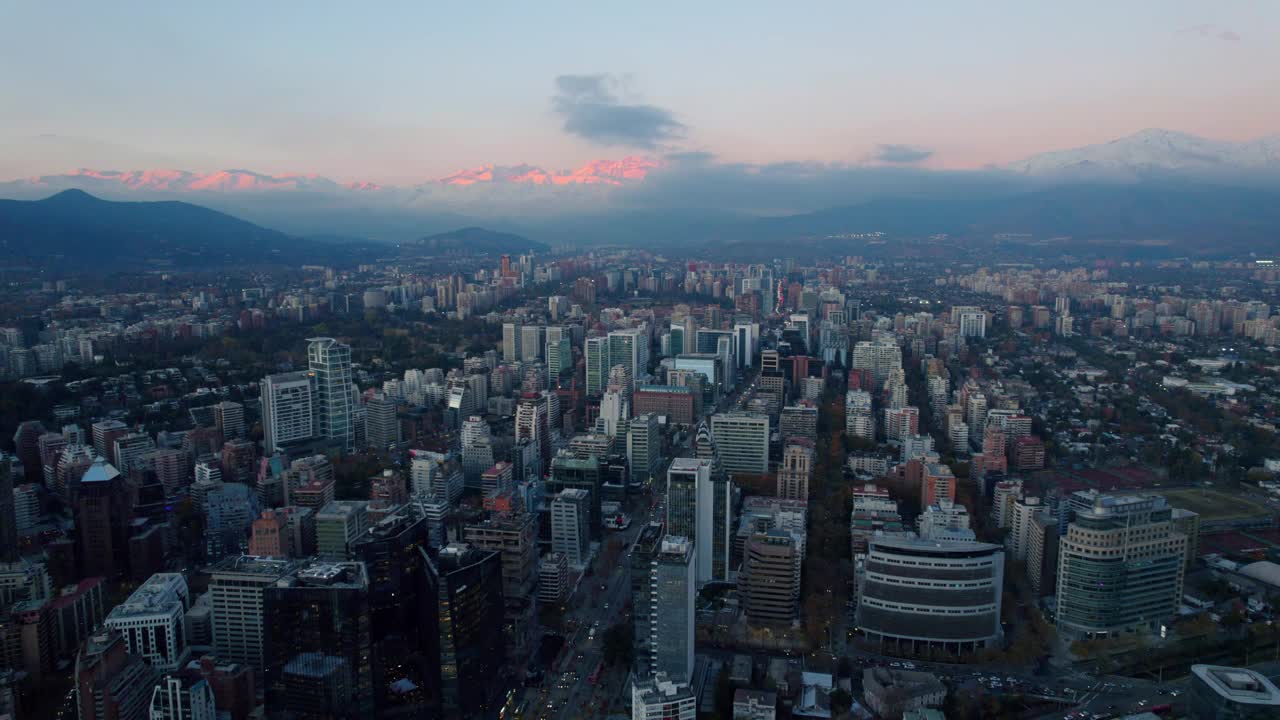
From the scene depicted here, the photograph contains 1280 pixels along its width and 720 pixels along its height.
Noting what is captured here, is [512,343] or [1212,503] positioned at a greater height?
[512,343]

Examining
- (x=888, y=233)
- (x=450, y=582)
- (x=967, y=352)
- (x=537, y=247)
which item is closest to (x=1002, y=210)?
(x=888, y=233)

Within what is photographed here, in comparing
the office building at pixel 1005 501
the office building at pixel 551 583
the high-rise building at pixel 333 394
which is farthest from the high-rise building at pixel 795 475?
the high-rise building at pixel 333 394

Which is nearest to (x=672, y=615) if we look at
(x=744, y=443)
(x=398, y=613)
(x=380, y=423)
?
(x=398, y=613)

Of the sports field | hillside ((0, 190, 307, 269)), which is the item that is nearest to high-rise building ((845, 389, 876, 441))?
the sports field

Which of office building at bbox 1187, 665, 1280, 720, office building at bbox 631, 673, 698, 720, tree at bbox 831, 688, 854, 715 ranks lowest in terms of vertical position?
tree at bbox 831, 688, 854, 715

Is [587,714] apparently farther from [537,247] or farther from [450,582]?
[537,247]

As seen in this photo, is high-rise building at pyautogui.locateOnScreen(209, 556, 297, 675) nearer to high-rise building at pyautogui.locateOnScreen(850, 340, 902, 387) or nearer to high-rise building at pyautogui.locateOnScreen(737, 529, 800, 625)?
high-rise building at pyautogui.locateOnScreen(737, 529, 800, 625)

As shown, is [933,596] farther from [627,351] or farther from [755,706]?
[627,351]
